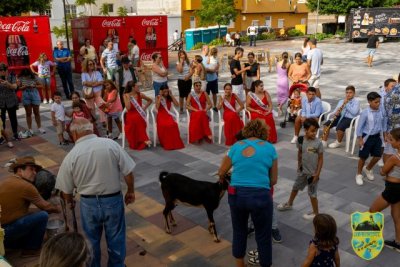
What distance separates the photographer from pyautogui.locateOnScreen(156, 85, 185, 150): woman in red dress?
853 cm

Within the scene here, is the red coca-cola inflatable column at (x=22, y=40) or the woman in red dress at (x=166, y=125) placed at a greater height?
the red coca-cola inflatable column at (x=22, y=40)

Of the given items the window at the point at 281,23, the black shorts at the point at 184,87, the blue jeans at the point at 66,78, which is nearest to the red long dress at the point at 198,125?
the black shorts at the point at 184,87

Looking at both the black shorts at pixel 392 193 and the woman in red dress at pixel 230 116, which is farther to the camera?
Result: the woman in red dress at pixel 230 116

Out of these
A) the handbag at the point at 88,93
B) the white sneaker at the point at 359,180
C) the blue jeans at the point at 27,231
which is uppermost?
the handbag at the point at 88,93

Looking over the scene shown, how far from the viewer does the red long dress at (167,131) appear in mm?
8523

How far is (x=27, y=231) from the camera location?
462 cm

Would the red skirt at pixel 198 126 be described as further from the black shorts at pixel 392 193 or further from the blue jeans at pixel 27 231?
the black shorts at pixel 392 193

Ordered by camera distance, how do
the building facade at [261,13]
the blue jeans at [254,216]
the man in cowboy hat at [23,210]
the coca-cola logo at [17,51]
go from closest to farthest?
the blue jeans at [254,216]
the man in cowboy hat at [23,210]
the coca-cola logo at [17,51]
the building facade at [261,13]

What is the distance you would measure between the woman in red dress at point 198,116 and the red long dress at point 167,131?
35 centimetres

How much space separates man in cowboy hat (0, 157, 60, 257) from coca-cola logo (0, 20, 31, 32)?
9.93 m

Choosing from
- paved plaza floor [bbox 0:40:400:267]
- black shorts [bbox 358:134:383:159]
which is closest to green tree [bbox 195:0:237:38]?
paved plaza floor [bbox 0:40:400:267]

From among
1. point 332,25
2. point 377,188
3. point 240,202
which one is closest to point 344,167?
point 377,188

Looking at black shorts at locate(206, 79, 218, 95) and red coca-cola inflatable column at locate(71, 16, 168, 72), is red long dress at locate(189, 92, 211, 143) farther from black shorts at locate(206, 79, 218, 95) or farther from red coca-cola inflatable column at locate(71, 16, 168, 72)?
red coca-cola inflatable column at locate(71, 16, 168, 72)

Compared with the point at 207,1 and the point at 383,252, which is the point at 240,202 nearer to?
the point at 383,252
